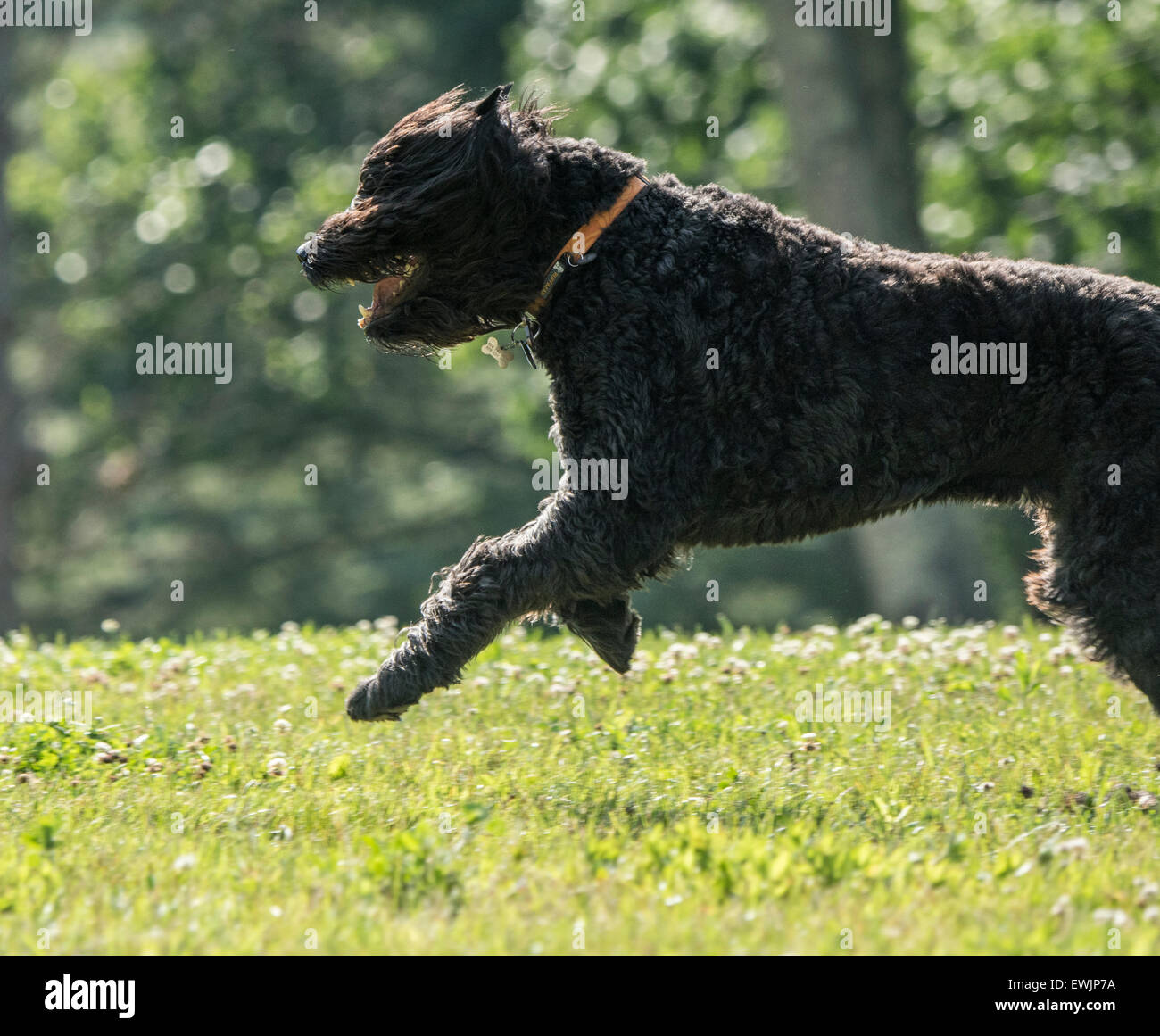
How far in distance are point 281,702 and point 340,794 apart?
1.86 m

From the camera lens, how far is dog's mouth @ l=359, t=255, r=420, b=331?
18.5 ft

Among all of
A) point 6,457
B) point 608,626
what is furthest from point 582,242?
point 6,457

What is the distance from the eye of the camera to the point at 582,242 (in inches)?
211

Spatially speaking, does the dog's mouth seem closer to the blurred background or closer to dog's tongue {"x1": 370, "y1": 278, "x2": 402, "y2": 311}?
dog's tongue {"x1": 370, "y1": 278, "x2": 402, "y2": 311}

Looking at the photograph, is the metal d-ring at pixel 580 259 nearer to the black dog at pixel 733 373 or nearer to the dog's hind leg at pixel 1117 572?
the black dog at pixel 733 373

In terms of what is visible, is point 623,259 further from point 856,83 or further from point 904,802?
point 856,83

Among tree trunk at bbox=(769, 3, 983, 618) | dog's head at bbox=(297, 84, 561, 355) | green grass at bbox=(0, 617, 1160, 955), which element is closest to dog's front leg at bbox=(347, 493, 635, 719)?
green grass at bbox=(0, 617, 1160, 955)

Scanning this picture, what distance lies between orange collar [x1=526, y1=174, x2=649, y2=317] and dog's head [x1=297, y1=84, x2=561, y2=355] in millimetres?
123

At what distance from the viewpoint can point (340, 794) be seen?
5.29 m

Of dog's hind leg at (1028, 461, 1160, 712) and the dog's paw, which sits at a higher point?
dog's hind leg at (1028, 461, 1160, 712)

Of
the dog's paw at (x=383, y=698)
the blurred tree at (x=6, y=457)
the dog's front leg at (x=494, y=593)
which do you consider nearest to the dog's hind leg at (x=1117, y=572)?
the dog's front leg at (x=494, y=593)

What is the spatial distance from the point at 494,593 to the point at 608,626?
76 cm

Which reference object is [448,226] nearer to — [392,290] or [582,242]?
[392,290]

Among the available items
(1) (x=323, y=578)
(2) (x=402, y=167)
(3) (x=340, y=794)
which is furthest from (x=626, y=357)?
(1) (x=323, y=578)
